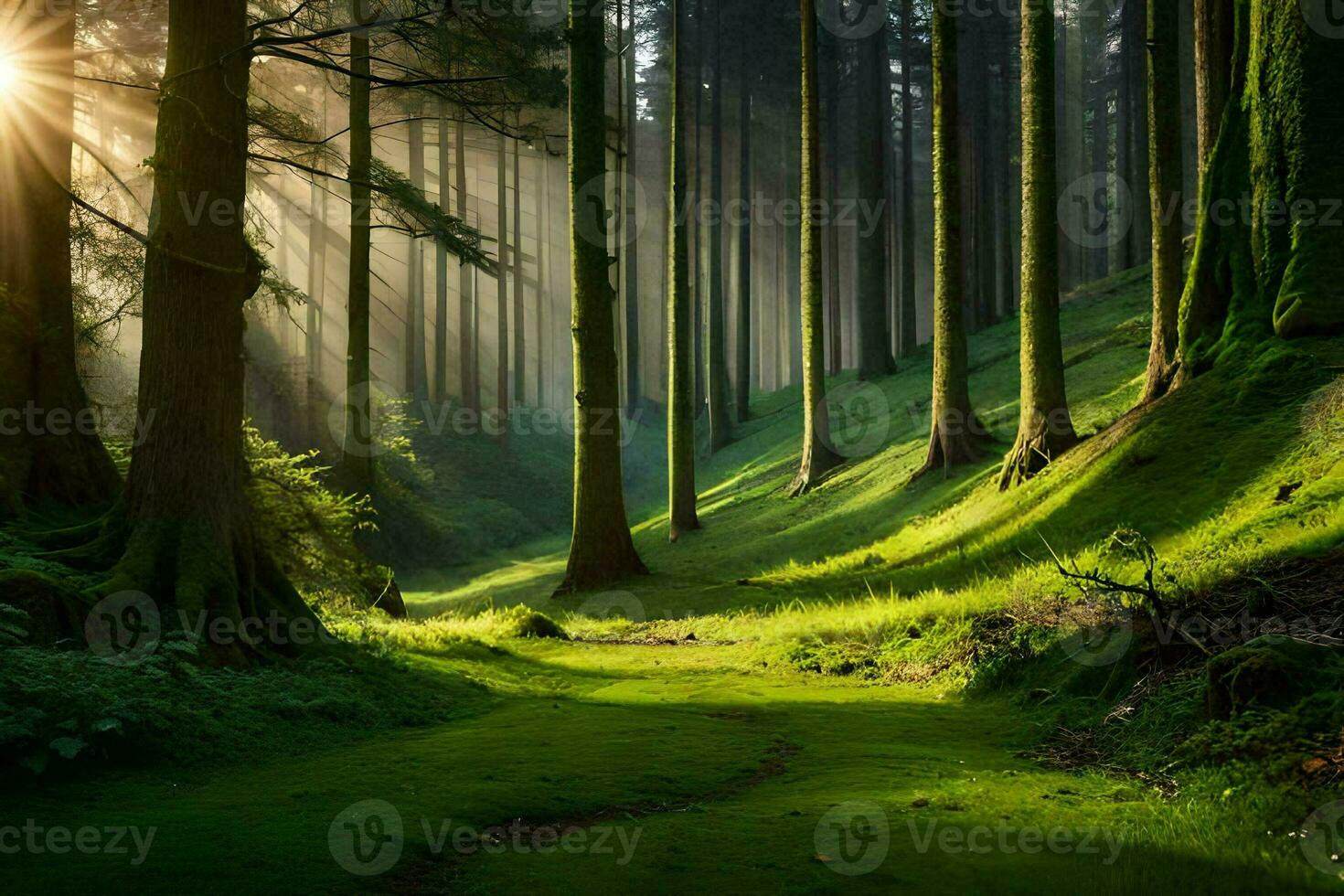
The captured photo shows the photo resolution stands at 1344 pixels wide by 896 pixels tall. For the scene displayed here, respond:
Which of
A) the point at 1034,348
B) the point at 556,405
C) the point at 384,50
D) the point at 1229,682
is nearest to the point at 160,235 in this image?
the point at 1229,682

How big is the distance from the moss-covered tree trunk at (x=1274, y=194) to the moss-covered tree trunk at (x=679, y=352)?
11.8 m

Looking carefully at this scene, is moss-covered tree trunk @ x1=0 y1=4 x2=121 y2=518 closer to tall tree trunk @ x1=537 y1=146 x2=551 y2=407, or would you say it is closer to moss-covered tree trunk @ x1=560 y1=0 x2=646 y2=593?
moss-covered tree trunk @ x1=560 y1=0 x2=646 y2=593

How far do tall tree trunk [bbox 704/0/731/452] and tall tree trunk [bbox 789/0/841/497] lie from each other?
7.32 meters

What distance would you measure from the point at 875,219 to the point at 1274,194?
58.8 ft

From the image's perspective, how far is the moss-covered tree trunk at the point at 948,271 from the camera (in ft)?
51.7

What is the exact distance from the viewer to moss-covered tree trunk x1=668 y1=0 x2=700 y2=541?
20438 millimetres

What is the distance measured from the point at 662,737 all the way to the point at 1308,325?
21.4ft

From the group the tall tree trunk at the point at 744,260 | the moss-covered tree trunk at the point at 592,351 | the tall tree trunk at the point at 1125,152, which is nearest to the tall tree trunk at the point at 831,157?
the tall tree trunk at the point at 744,260

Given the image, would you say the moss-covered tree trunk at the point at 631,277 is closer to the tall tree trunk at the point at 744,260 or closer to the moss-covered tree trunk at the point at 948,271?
the tall tree trunk at the point at 744,260

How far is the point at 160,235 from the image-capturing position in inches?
271

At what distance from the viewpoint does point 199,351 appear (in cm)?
692

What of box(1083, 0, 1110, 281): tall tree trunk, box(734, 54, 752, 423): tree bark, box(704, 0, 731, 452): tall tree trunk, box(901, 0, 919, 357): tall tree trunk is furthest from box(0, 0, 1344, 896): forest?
box(1083, 0, 1110, 281): tall tree trunk

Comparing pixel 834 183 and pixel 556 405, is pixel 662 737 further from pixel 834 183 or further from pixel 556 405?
pixel 556 405

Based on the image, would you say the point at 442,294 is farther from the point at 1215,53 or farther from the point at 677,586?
the point at 1215,53
